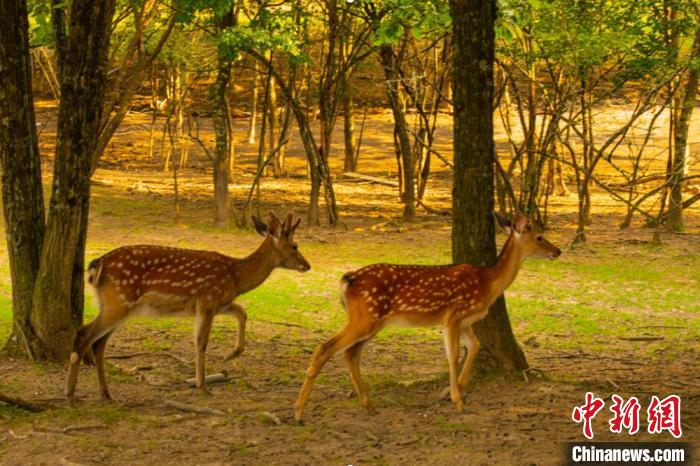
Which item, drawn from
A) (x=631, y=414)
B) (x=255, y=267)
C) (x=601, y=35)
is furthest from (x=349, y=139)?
(x=631, y=414)

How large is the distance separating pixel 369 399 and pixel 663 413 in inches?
75.5

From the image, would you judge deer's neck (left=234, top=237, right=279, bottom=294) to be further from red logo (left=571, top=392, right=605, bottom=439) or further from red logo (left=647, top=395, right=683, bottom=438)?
red logo (left=647, top=395, right=683, bottom=438)

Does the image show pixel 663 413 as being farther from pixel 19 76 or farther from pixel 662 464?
pixel 19 76

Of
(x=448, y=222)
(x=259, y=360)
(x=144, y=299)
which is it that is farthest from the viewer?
(x=448, y=222)

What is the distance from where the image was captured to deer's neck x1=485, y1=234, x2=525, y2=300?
7.74 metres

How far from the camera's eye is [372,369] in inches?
382

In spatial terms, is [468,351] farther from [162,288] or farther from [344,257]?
[344,257]

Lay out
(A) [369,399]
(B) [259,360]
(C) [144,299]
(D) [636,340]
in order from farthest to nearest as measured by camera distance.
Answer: (D) [636,340], (B) [259,360], (C) [144,299], (A) [369,399]

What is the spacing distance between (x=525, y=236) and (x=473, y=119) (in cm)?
92

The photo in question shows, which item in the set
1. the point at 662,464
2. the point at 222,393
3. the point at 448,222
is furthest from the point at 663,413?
the point at 448,222

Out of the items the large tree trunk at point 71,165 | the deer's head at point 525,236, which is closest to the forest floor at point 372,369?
the large tree trunk at point 71,165

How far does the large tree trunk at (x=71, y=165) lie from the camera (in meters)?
8.74

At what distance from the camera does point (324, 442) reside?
6734 mm

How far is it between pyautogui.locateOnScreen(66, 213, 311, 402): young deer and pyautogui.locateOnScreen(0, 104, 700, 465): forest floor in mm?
403
